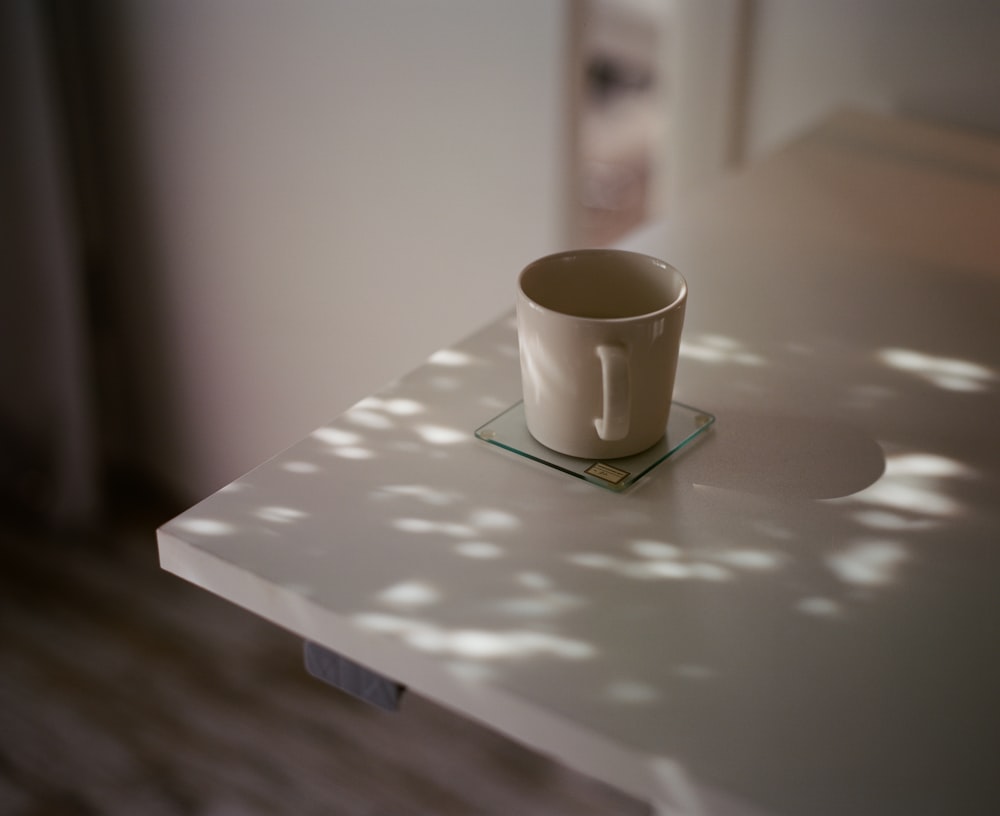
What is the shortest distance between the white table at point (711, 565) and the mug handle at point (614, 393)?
0.04 m

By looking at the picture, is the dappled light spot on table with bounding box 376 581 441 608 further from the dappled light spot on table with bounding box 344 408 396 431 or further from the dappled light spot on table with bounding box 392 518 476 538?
the dappled light spot on table with bounding box 344 408 396 431

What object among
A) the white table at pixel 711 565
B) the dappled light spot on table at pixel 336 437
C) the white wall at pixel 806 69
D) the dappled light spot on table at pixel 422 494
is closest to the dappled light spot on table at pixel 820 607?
the white table at pixel 711 565

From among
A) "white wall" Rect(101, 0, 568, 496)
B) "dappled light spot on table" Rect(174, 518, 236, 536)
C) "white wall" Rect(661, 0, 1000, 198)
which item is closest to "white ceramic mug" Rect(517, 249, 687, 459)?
"dappled light spot on table" Rect(174, 518, 236, 536)

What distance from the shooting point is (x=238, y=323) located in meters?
2.19

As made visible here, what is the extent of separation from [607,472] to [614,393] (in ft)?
0.23

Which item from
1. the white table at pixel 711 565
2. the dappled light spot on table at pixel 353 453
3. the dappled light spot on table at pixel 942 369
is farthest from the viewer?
the dappled light spot on table at pixel 942 369

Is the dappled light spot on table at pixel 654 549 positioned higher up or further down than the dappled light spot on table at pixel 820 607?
higher up

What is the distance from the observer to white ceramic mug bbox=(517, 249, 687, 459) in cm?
66

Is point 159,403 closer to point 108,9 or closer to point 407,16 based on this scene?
point 108,9

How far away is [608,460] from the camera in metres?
0.72

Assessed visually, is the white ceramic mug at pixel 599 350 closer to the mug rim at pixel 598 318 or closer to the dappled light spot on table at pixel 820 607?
the mug rim at pixel 598 318

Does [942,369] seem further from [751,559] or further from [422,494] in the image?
[422,494]

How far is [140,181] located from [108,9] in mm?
346

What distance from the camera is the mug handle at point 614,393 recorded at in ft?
2.16
